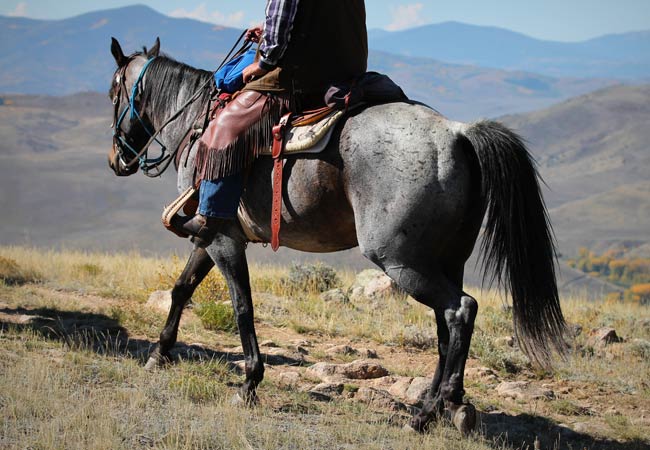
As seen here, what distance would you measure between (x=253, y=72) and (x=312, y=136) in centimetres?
76

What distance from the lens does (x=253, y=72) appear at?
5395 mm

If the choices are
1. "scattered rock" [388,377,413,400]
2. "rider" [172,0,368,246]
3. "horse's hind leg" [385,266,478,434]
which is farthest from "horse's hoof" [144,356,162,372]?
"horse's hind leg" [385,266,478,434]

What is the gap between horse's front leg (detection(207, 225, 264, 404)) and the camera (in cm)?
566

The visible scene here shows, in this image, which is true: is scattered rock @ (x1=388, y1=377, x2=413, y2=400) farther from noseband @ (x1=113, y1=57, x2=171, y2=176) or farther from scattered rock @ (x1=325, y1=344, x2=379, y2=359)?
noseband @ (x1=113, y1=57, x2=171, y2=176)

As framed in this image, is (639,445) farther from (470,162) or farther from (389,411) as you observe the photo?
(470,162)

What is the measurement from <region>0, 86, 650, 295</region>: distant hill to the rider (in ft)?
81.6

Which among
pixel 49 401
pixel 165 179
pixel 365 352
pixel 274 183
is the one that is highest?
pixel 274 183

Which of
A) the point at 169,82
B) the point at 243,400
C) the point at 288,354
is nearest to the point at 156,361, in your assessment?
the point at 243,400

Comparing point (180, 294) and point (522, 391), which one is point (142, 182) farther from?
point (522, 391)

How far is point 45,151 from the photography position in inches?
4333

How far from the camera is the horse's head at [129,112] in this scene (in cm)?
661

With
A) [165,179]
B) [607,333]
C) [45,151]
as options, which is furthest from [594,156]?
[607,333]

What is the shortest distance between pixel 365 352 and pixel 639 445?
2.76 metres

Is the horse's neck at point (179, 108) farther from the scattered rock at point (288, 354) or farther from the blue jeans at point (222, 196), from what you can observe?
the scattered rock at point (288, 354)
